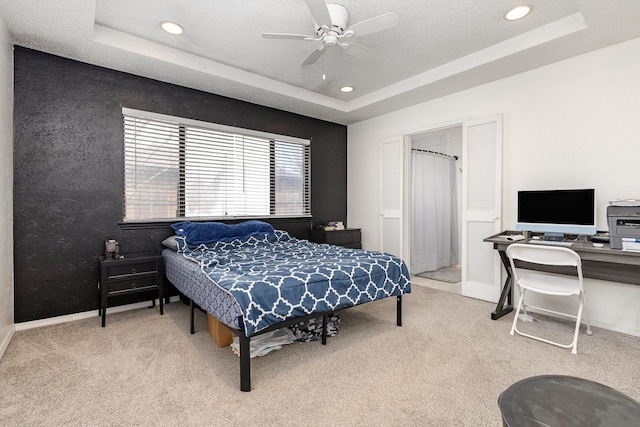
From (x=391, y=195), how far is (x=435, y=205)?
1221 millimetres

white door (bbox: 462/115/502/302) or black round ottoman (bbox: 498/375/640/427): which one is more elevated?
white door (bbox: 462/115/502/302)

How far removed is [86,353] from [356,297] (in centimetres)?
211

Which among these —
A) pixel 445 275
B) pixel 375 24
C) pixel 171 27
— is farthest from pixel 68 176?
pixel 445 275

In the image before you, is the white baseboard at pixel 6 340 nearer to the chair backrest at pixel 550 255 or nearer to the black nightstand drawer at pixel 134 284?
the black nightstand drawer at pixel 134 284

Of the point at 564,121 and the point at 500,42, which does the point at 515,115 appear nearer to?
the point at 564,121

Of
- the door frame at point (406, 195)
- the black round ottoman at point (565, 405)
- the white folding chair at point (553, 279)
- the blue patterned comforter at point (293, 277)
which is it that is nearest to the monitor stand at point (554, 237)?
the white folding chair at point (553, 279)

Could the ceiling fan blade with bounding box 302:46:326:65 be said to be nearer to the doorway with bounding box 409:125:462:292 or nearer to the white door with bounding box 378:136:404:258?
the white door with bounding box 378:136:404:258

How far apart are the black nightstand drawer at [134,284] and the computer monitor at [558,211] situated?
3.79m

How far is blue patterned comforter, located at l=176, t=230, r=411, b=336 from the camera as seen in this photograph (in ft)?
6.57

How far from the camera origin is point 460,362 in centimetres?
226

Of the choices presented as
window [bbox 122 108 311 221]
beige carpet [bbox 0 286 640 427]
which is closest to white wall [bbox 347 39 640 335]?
beige carpet [bbox 0 286 640 427]

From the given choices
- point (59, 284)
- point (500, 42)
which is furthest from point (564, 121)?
point (59, 284)

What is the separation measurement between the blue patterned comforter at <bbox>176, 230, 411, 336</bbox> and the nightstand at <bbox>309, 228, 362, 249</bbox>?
1163 millimetres

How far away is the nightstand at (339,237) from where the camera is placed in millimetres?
4753
